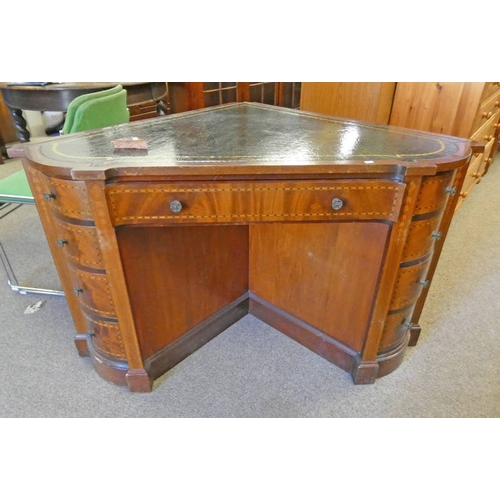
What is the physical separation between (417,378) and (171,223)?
108cm

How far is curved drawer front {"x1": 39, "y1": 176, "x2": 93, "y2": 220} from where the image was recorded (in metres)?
0.99

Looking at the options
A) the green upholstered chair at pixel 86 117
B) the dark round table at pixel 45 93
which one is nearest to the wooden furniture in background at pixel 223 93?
the dark round table at pixel 45 93

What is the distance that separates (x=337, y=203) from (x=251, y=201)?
9.0 inches

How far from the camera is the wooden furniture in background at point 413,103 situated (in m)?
2.01

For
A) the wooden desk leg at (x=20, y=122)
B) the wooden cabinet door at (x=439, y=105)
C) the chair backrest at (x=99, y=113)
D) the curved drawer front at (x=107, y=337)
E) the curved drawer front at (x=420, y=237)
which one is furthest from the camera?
the wooden desk leg at (x=20, y=122)

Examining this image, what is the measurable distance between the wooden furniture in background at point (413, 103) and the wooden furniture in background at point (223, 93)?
1.48 metres

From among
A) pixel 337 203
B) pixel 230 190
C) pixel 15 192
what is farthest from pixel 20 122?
pixel 337 203

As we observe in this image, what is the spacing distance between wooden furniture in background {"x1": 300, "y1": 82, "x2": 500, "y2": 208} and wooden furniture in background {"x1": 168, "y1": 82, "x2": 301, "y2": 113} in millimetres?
1476

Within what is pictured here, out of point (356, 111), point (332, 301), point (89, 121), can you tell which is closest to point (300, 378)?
point (332, 301)

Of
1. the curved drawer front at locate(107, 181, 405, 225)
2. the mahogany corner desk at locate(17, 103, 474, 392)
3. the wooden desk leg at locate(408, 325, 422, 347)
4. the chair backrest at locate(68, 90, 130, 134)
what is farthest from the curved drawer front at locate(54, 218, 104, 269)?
the wooden desk leg at locate(408, 325, 422, 347)

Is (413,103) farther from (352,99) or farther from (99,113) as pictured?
(99,113)

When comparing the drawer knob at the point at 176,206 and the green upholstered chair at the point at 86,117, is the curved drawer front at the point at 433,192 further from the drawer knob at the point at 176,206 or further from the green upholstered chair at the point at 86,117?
the green upholstered chair at the point at 86,117

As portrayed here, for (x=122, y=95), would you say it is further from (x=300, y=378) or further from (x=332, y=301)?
(x=300, y=378)

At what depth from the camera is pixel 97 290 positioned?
46.3 inches
